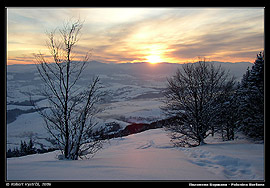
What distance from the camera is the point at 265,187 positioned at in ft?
12.1

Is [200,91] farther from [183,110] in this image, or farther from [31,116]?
[31,116]
